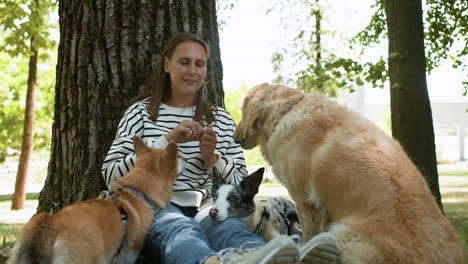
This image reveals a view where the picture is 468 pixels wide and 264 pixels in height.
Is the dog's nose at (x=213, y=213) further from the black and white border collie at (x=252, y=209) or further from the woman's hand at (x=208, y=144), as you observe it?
the woman's hand at (x=208, y=144)

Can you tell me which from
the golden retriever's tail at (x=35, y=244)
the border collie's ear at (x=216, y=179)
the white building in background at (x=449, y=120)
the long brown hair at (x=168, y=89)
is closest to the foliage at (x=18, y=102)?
the long brown hair at (x=168, y=89)

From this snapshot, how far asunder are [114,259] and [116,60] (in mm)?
1916

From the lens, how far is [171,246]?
3.09 m

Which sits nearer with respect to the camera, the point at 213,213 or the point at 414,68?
the point at 213,213

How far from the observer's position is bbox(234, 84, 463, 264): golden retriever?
2670mm

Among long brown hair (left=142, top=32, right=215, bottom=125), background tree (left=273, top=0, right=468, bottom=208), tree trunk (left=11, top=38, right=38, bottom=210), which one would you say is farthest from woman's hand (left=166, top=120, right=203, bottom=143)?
tree trunk (left=11, top=38, right=38, bottom=210)

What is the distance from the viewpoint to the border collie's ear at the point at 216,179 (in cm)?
407

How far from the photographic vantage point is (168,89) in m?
4.21

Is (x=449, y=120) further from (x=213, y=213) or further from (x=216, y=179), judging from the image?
(x=213, y=213)

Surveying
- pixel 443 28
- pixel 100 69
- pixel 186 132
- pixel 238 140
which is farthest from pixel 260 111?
pixel 443 28

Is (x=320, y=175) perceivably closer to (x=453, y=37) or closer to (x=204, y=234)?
(x=204, y=234)

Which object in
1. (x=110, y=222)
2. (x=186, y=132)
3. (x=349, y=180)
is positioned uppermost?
(x=186, y=132)

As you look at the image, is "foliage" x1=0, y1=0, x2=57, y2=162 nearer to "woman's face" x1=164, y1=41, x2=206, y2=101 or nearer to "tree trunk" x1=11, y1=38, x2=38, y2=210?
"tree trunk" x1=11, y1=38, x2=38, y2=210

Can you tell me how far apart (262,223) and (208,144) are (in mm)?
1003
